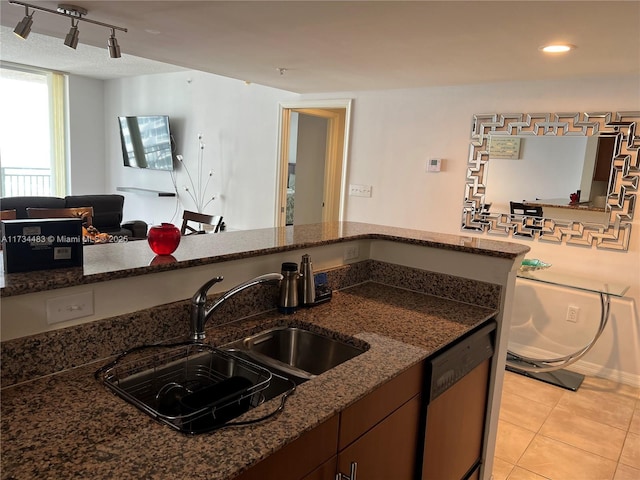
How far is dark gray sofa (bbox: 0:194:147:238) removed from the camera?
4426mm

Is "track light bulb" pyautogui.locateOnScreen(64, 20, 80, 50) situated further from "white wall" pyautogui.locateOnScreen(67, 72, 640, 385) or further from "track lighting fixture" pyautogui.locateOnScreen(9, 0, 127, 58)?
"white wall" pyautogui.locateOnScreen(67, 72, 640, 385)

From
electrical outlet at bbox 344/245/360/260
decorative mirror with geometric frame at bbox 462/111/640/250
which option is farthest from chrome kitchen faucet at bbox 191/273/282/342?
decorative mirror with geometric frame at bbox 462/111/640/250

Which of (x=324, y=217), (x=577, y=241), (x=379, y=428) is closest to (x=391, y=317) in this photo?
(x=379, y=428)

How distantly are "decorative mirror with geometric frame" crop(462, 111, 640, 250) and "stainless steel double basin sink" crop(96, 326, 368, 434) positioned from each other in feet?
8.61

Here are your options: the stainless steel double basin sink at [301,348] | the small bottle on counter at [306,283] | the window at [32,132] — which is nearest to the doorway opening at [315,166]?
the window at [32,132]

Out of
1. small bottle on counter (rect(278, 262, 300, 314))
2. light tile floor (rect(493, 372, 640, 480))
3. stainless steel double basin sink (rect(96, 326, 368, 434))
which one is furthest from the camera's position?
light tile floor (rect(493, 372, 640, 480))

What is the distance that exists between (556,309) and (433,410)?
8.39 feet

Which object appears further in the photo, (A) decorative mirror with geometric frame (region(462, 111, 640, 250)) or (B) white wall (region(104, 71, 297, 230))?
(B) white wall (region(104, 71, 297, 230))

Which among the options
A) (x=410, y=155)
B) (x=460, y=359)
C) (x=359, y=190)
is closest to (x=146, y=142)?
(x=359, y=190)

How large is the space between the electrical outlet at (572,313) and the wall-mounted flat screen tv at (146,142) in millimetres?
4811

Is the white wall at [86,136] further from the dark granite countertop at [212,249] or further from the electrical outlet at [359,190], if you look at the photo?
the dark granite countertop at [212,249]

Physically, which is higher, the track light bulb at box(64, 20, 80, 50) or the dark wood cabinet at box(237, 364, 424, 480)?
the track light bulb at box(64, 20, 80, 50)

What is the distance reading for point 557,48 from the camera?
2.57 metres

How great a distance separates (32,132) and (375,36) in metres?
6.10
